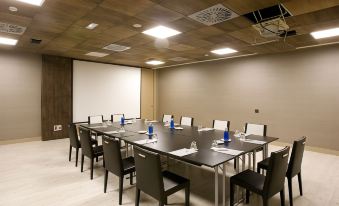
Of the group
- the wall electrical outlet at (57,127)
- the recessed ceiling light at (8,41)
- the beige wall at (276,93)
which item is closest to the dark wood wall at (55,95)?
the wall electrical outlet at (57,127)

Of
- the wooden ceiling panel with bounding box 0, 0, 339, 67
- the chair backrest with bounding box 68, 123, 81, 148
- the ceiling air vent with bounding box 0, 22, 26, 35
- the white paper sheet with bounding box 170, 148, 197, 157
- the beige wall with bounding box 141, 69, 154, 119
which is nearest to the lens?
the white paper sheet with bounding box 170, 148, 197, 157

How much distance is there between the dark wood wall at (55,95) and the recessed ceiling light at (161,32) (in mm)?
3849

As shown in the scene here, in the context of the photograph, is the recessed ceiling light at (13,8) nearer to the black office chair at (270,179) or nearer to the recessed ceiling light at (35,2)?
the recessed ceiling light at (35,2)

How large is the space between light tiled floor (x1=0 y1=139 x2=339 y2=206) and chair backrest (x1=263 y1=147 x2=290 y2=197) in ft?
2.19

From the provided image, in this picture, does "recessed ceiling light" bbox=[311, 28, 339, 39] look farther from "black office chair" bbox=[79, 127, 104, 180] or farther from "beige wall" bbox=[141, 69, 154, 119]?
"beige wall" bbox=[141, 69, 154, 119]

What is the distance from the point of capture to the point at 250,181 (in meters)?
2.30

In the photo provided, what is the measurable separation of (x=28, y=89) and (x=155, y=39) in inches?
168

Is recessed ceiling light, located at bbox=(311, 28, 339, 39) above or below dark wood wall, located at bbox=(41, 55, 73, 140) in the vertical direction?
above

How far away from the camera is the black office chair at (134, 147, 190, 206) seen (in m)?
2.03

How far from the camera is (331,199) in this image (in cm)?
276

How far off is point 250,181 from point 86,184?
2442 mm

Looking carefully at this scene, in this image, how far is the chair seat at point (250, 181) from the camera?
2171 mm

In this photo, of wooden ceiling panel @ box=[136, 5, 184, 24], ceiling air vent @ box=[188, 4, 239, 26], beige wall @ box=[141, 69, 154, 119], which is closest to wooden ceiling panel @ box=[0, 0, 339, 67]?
wooden ceiling panel @ box=[136, 5, 184, 24]

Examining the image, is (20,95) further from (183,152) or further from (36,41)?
(183,152)
